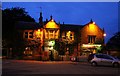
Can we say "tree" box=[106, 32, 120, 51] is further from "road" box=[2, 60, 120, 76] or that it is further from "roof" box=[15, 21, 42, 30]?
"road" box=[2, 60, 120, 76]

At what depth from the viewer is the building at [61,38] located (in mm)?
72188

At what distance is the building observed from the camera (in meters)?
72.2

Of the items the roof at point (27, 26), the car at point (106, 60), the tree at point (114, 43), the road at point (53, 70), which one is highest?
→ the roof at point (27, 26)

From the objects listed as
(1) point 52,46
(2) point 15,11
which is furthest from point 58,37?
(2) point 15,11

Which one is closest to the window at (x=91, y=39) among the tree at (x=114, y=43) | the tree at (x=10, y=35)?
the tree at (x=114, y=43)

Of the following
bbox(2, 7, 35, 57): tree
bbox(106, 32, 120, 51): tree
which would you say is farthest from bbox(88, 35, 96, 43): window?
bbox(2, 7, 35, 57): tree

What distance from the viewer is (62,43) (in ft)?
231

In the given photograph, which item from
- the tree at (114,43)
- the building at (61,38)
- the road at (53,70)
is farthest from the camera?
the tree at (114,43)

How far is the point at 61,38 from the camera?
72188mm

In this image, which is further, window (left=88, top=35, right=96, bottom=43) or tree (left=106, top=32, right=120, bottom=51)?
window (left=88, top=35, right=96, bottom=43)

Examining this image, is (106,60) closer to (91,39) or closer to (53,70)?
(53,70)

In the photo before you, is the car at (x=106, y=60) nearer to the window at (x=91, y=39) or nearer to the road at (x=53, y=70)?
the road at (x=53, y=70)

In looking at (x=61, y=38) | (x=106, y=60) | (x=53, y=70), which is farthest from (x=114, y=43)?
(x=53, y=70)

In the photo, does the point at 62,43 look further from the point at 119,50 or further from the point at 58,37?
the point at 119,50
